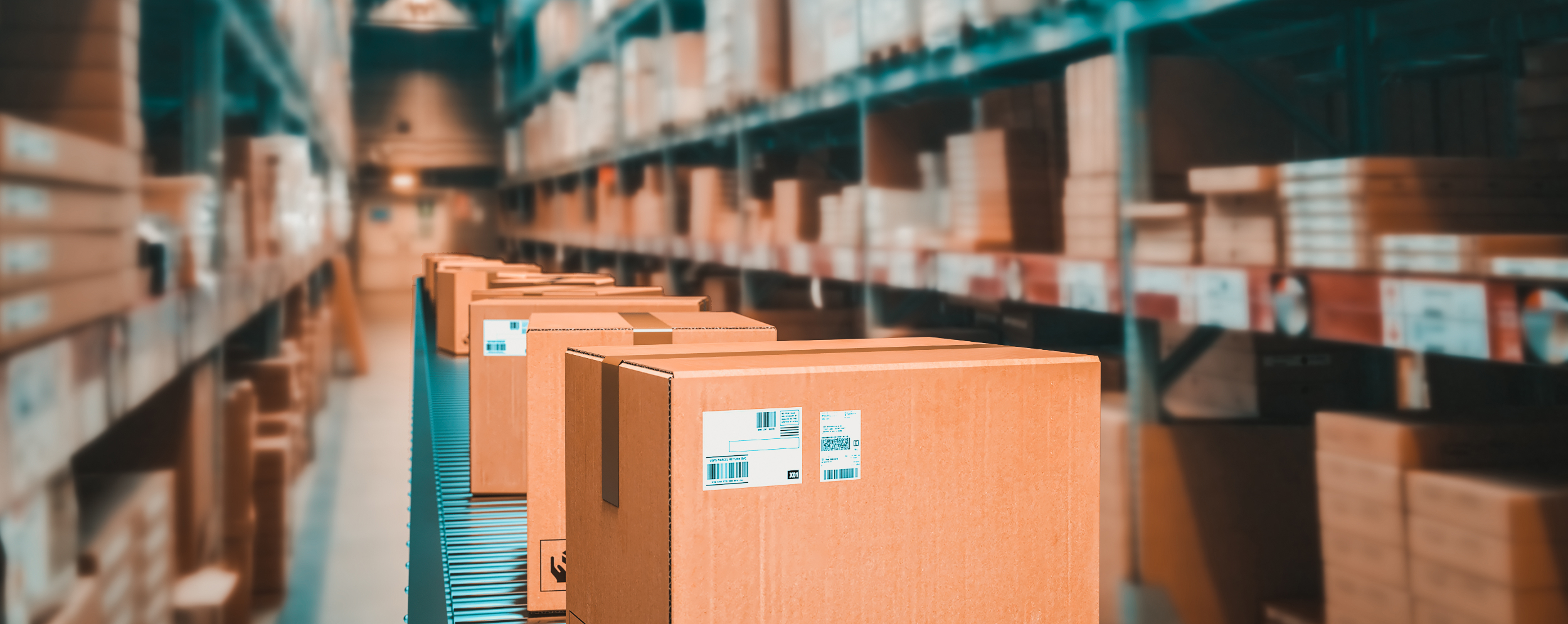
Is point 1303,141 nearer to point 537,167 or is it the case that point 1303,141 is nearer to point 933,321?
point 933,321

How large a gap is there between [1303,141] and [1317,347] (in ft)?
4.42

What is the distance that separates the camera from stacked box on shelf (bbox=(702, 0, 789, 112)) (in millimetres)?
4812

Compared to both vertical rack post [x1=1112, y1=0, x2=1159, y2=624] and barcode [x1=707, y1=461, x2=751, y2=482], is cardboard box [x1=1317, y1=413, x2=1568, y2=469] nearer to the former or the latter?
vertical rack post [x1=1112, y1=0, x2=1159, y2=624]

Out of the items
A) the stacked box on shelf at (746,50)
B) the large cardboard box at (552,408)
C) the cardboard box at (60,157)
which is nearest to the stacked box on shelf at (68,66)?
the cardboard box at (60,157)

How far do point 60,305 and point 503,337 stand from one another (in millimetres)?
765

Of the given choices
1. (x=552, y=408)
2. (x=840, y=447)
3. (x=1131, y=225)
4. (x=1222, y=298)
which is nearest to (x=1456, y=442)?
(x=1222, y=298)

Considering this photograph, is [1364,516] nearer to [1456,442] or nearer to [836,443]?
[1456,442]

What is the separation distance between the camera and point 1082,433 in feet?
4.09

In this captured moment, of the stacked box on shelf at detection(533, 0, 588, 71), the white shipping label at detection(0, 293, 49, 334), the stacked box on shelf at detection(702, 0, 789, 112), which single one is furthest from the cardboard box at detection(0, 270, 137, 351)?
the stacked box on shelf at detection(533, 0, 588, 71)

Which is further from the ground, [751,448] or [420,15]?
[420,15]

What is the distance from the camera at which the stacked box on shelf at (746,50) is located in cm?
481

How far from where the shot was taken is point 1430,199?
2.11 metres

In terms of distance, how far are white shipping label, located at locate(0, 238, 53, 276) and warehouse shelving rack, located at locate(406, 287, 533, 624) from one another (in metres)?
0.55

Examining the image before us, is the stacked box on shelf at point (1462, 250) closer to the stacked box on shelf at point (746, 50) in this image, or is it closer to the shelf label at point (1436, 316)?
the shelf label at point (1436, 316)
